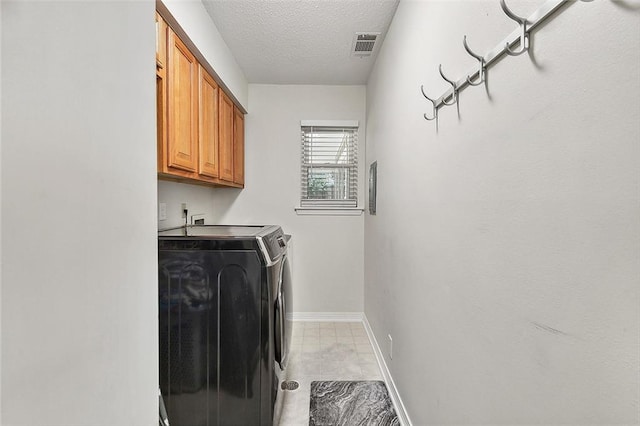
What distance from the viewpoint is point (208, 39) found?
7.12 ft

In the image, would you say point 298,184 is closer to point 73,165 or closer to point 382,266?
point 382,266

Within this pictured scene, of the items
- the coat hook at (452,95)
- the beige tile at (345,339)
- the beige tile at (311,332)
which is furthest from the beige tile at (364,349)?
the coat hook at (452,95)

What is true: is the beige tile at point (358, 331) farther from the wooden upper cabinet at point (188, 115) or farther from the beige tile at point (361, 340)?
the wooden upper cabinet at point (188, 115)

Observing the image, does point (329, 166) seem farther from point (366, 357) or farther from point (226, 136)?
point (366, 357)

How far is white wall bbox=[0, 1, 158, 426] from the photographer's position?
359mm

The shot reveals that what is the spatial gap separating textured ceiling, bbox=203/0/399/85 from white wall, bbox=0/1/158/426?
5.76ft

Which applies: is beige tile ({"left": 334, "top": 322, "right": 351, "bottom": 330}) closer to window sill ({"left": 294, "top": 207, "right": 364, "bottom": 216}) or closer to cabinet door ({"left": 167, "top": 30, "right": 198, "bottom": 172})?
window sill ({"left": 294, "top": 207, "right": 364, "bottom": 216})

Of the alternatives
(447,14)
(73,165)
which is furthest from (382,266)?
(73,165)

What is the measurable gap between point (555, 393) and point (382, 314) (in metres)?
1.82

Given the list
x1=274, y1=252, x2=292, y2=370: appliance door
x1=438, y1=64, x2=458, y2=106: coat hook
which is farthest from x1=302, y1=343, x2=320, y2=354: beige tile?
x1=438, y1=64, x2=458, y2=106: coat hook

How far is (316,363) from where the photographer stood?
8.46 ft

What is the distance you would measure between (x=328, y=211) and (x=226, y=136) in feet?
4.25

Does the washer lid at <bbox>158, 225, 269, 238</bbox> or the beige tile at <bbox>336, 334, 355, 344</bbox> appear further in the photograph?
the beige tile at <bbox>336, 334, 355, 344</bbox>

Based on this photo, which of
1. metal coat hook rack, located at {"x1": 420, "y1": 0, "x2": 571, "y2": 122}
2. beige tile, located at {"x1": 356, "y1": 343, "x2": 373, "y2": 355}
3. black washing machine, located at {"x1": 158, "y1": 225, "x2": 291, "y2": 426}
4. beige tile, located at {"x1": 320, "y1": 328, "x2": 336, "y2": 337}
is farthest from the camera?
beige tile, located at {"x1": 320, "y1": 328, "x2": 336, "y2": 337}
